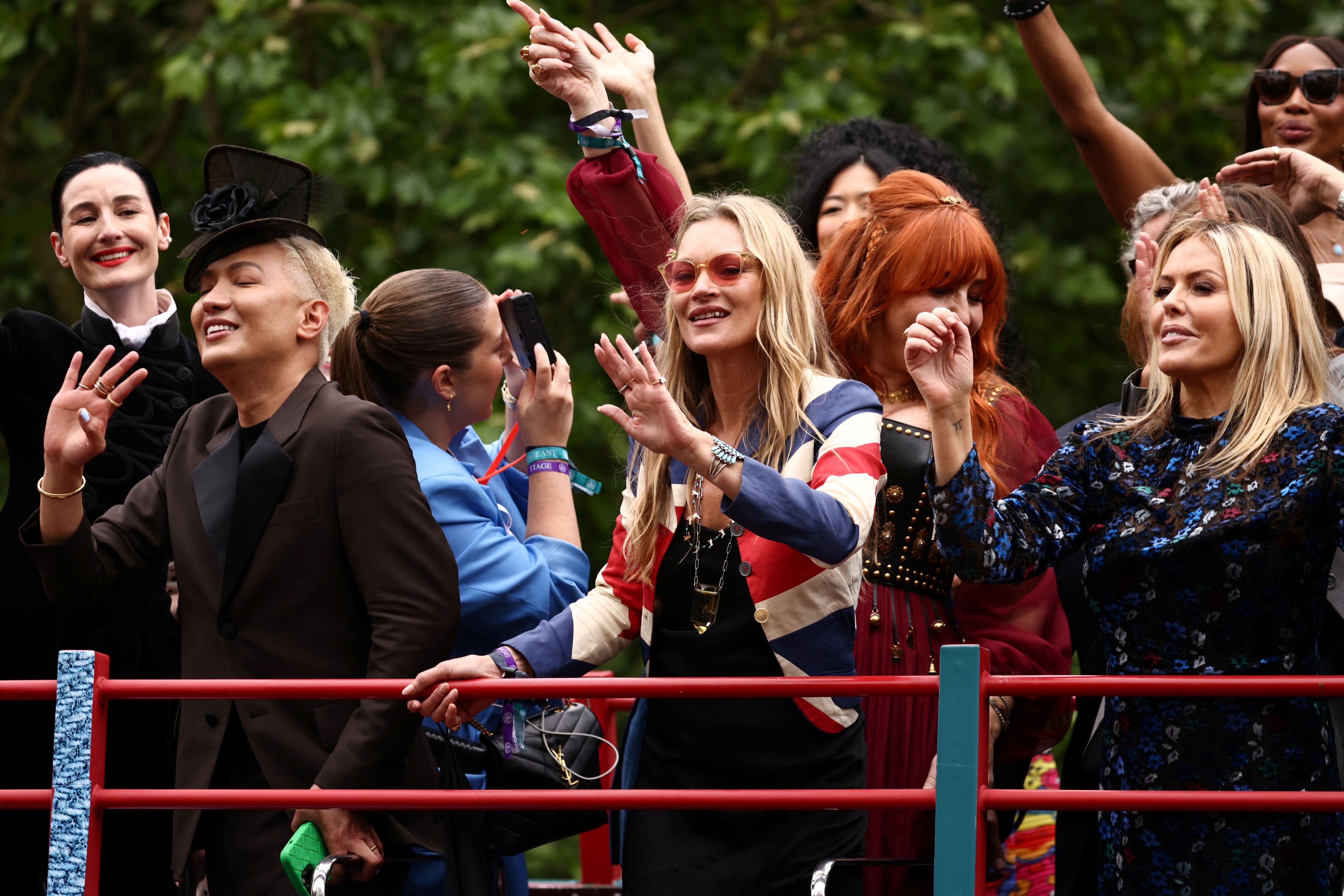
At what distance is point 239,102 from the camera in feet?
32.0

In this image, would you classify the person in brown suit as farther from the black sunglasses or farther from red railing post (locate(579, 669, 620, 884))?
the black sunglasses

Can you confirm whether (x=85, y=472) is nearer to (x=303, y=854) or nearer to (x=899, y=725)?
(x=303, y=854)

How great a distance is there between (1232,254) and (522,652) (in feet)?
5.61

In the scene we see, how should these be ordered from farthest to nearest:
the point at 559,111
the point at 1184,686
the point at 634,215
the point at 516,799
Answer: the point at 559,111 → the point at 634,215 → the point at 516,799 → the point at 1184,686

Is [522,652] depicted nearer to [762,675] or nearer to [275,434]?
[762,675]

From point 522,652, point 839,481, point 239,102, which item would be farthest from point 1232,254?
point 239,102

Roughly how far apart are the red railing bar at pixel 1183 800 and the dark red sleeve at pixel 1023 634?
2.11ft

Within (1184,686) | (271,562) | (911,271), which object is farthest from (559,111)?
(1184,686)

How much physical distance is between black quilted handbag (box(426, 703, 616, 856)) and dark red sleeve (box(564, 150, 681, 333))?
44.0 inches

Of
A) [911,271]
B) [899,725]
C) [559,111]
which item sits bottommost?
[899,725]

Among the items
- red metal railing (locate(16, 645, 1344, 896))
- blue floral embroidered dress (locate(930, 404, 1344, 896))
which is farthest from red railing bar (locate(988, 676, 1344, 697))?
blue floral embroidered dress (locate(930, 404, 1344, 896))

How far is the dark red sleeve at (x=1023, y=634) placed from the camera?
3.78 metres

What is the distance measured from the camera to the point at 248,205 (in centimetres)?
→ 391

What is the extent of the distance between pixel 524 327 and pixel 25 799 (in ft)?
5.79
